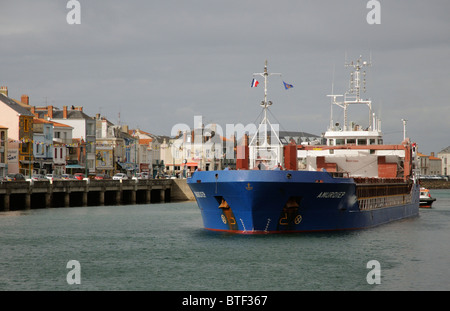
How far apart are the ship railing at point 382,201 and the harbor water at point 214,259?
1756 millimetres

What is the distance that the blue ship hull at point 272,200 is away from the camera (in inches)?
1394

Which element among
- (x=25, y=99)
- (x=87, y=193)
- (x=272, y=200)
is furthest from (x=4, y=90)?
(x=272, y=200)

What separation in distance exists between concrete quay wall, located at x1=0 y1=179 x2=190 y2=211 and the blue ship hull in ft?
93.1

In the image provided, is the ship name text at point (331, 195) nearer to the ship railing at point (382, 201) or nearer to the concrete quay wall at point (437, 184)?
the ship railing at point (382, 201)

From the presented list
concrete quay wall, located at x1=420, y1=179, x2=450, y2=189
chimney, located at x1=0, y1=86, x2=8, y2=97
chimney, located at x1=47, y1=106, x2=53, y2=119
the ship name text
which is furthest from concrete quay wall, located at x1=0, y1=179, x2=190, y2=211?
concrete quay wall, located at x1=420, y1=179, x2=450, y2=189

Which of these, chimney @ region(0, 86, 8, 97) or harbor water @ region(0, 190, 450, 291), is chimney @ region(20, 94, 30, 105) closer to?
chimney @ region(0, 86, 8, 97)

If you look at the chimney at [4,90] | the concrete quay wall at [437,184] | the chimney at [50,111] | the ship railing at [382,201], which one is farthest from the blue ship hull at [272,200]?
the concrete quay wall at [437,184]

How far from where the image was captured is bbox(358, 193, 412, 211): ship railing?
1733 inches

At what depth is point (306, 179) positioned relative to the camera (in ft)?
118

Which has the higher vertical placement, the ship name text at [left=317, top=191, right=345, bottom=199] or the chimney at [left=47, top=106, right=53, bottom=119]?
the chimney at [left=47, top=106, right=53, bottom=119]

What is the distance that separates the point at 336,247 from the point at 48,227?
1958 centimetres

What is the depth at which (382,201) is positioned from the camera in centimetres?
4903

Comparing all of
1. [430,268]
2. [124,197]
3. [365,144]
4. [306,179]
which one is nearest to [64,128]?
[124,197]
